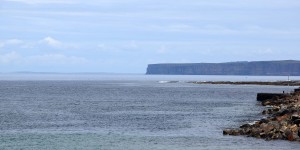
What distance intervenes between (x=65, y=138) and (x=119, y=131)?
6374 mm

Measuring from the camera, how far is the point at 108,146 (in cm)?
3831

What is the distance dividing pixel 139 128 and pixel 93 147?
40.0 feet

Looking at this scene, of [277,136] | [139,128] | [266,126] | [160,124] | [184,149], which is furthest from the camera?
[160,124]

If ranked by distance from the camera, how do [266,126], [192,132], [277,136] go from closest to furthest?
1. [277,136]
2. [266,126]
3. [192,132]

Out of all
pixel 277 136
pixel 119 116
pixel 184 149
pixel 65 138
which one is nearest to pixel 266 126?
pixel 277 136

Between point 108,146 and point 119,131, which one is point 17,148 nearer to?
point 108,146

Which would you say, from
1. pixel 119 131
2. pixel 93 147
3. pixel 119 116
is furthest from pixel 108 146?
pixel 119 116

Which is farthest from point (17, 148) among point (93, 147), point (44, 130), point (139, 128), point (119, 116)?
point (119, 116)

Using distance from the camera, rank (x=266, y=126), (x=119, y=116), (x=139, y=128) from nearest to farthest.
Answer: (x=266, y=126), (x=139, y=128), (x=119, y=116)

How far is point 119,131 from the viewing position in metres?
47.1

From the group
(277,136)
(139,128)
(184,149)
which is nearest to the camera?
(184,149)

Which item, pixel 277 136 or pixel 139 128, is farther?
pixel 139 128

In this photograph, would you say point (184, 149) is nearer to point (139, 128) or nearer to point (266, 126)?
point (266, 126)

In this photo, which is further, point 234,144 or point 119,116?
point 119,116
